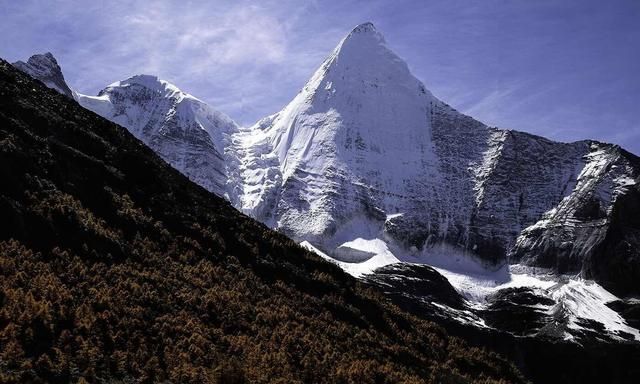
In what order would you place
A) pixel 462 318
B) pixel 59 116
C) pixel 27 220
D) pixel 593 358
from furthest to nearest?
pixel 462 318, pixel 593 358, pixel 59 116, pixel 27 220

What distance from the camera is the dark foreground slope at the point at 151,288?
57.8 ft

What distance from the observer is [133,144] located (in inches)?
1342

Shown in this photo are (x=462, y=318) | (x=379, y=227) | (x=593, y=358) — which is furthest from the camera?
(x=379, y=227)

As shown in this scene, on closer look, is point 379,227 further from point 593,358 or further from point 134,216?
point 134,216

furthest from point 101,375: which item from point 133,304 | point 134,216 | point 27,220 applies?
point 134,216

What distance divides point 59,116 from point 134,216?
24.5ft

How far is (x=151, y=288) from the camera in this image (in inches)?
864

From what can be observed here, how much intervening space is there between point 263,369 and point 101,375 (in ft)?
14.5

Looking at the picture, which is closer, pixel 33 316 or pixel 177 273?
pixel 33 316

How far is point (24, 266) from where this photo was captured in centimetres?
1961

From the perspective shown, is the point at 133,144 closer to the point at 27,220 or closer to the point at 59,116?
the point at 59,116

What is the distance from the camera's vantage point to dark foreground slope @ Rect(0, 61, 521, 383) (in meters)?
17.6

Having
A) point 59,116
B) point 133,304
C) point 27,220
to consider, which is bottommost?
point 133,304

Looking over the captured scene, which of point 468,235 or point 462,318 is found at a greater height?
point 468,235
